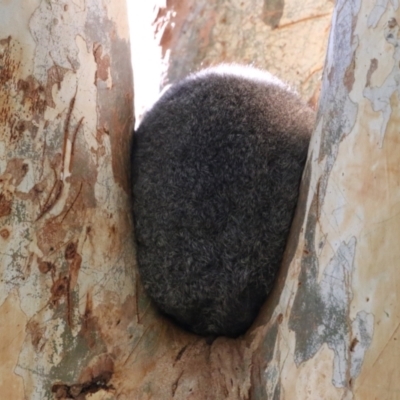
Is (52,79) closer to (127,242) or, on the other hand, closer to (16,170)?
(16,170)

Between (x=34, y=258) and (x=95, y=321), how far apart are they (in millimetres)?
294

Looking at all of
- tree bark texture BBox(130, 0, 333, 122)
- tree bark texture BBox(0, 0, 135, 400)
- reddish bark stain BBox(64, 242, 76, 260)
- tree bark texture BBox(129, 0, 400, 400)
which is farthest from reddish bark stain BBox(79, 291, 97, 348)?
tree bark texture BBox(130, 0, 333, 122)

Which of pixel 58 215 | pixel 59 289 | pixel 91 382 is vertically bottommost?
pixel 91 382

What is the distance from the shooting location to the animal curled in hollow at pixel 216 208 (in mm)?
2420

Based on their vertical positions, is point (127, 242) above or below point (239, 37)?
below

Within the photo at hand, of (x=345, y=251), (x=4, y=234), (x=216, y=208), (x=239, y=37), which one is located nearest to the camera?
(x=345, y=251)

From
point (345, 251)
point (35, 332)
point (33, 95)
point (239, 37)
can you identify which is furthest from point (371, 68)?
point (239, 37)

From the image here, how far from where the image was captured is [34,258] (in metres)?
2.08

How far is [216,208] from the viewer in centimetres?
247

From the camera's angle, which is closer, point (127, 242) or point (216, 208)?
point (127, 242)

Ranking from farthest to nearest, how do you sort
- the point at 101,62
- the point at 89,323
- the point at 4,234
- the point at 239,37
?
the point at 239,37 < the point at 101,62 < the point at 89,323 < the point at 4,234

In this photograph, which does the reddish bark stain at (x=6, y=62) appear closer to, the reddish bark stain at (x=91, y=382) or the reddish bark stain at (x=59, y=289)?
the reddish bark stain at (x=59, y=289)

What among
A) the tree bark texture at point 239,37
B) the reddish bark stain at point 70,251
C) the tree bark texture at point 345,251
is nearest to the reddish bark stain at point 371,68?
the tree bark texture at point 345,251

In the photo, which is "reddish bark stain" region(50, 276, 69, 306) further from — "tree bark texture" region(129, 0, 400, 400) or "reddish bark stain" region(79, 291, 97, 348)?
"tree bark texture" region(129, 0, 400, 400)
